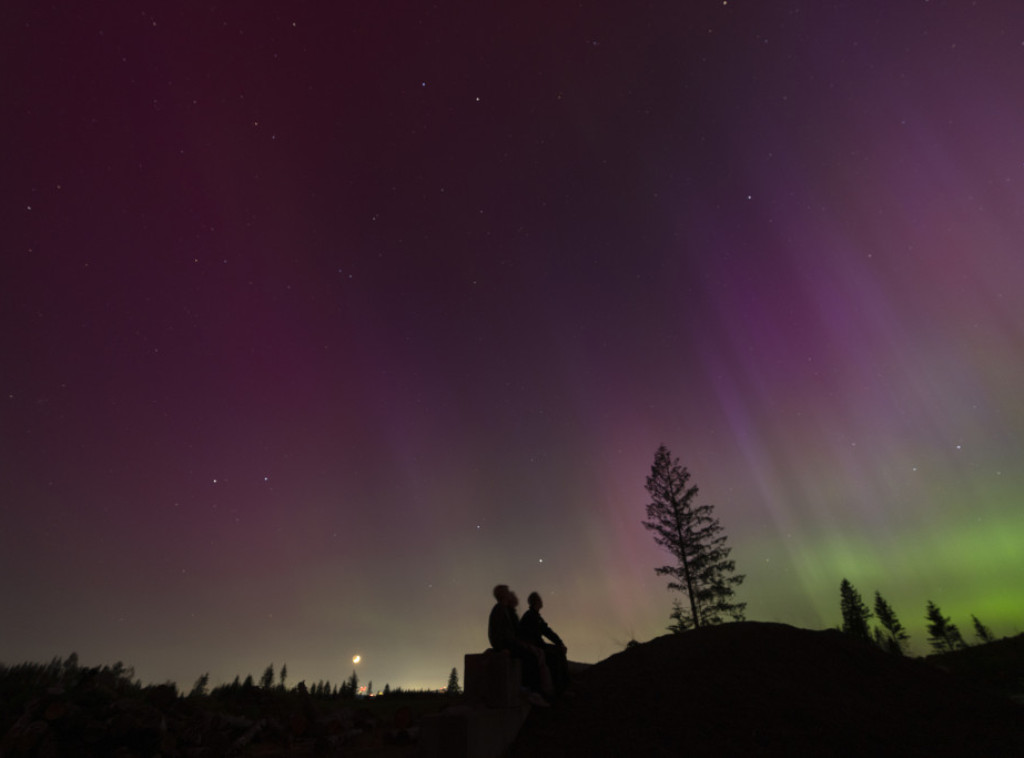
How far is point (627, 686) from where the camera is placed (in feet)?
31.6

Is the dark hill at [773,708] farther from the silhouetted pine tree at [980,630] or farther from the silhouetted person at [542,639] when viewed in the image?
the silhouetted pine tree at [980,630]

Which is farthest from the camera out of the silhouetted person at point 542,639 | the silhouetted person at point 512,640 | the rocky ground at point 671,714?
the silhouetted person at point 542,639

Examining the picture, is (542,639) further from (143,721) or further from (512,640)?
(143,721)

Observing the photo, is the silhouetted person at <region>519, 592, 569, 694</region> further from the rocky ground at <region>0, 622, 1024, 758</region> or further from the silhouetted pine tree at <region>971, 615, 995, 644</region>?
the silhouetted pine tree at <region>971, 615, 995, 644</region>

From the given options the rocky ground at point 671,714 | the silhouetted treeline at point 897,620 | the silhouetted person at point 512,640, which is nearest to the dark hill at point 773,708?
the rocky ground at point 671,714

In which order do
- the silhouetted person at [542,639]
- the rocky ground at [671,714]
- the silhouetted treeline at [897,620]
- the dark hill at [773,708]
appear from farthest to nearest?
the silhouetted treeline at [897,620] < the silhouetted person at [542,639] < the rocky ground at [671,714] < the dark hill at [773,708]

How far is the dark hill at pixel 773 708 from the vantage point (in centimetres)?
745

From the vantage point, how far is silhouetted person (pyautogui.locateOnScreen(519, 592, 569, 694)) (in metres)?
9.33

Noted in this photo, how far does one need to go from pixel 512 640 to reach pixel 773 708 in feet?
14.2

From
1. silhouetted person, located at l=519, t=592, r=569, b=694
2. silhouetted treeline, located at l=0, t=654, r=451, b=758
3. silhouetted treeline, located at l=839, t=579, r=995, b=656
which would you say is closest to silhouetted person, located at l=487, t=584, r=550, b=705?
silhouetted person, located at l=519, t=592, r=569, b=694

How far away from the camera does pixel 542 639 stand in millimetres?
9406

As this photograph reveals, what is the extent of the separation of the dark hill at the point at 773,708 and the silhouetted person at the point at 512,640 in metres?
0.48

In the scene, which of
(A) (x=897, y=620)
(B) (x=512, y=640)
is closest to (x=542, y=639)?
(B) (x=512, y=640)

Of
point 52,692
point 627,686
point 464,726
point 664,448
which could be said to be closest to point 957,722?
point 627,686
